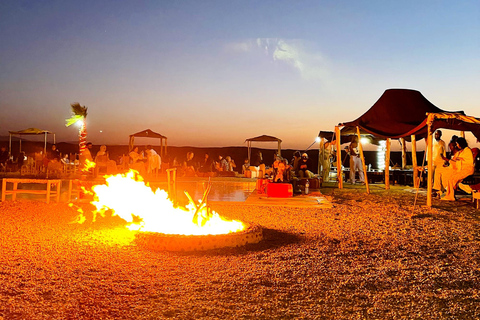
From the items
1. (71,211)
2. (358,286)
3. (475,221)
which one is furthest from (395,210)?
(71,211)

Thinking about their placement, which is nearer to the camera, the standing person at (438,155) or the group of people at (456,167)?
the group of people at (456,167)

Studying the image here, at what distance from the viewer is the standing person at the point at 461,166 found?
11195 millimetres

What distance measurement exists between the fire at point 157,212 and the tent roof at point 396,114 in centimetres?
806

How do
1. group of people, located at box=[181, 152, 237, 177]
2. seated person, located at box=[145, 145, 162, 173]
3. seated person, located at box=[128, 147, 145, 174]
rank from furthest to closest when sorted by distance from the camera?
group of people, located at box=[181, 152, 237, 177]
seated person, located at box=[145, 145, 162, 173]
seated person, located at box=[128, 147, 145, 174]

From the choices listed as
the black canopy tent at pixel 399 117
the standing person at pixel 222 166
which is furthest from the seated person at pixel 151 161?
the black canopy tent at pixel 399 117

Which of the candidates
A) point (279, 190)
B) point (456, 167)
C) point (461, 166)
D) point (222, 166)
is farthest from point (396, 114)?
point (222, 166)

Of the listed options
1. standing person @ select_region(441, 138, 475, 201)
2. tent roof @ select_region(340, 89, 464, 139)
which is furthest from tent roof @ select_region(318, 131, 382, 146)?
standing person @ select_region(441, 138, 475, 201)

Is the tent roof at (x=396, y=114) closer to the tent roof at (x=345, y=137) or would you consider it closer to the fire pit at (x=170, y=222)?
the tent roof at (x=345, y=137)

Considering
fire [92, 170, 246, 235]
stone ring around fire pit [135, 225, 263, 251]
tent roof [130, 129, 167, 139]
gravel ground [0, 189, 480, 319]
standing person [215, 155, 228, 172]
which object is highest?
Answer: tent roof [130, 129, 167, 139]

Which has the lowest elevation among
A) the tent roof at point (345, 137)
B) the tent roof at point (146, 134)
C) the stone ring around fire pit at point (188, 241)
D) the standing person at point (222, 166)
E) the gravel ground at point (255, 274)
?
the gravel ground at point (255, 274)

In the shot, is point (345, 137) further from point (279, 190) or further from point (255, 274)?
point (255, 274)

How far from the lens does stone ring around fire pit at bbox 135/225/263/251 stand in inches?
220

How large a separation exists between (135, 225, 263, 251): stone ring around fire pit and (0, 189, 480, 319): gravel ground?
16 centimetres

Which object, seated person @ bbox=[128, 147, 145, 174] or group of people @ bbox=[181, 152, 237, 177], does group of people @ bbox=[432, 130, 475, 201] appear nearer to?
seated person @ bbox=[128, 147, 145, 174]
